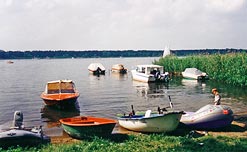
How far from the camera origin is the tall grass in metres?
39.1

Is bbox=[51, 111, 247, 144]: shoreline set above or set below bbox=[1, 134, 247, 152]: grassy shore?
below

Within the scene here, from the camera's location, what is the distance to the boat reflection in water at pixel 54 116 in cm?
1843

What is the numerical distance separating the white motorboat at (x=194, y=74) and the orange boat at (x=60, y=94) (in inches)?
1011

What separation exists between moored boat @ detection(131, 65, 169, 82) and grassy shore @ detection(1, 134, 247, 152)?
3238 cm

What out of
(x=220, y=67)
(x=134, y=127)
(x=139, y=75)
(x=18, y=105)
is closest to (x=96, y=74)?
(x=139, y=75)

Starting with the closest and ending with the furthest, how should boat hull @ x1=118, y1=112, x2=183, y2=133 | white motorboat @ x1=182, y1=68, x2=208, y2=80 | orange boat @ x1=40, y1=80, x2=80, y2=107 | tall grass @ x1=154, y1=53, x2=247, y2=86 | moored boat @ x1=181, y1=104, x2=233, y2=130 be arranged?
boat hull @ x1=118, y1=112, x2=183, y2=133, moored boat @ x1=181, y1=104, x2=233, y2=130, orange boat @ x1=40, y1=80, x2=80, y2=107, tall grass @ x1=154, y1=53, x2=247, y2=86, white motorboat @ x1=182, y1=68, x2=208, y2=80

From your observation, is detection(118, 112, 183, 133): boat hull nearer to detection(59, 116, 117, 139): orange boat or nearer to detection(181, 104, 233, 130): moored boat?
detection(181, 104, 233, 130): moored boat

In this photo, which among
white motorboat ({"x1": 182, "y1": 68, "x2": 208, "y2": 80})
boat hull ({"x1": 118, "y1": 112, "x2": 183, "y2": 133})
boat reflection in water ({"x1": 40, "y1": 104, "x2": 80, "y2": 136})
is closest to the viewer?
boat hull ({"x1": 118, "y1": 112, "x2": 183, "y2": 133})

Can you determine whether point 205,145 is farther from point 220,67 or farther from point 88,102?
point 220,67

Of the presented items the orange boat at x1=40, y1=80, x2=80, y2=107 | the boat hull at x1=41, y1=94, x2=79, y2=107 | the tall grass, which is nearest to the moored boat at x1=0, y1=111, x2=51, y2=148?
the boat hull at x1=41, y1=94, x2=79, y2=107

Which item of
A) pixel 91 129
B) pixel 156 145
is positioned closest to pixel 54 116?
pixel 91 129

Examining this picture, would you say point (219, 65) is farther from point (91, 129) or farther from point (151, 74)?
point (91, 129)

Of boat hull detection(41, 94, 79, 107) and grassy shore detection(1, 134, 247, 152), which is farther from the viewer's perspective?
boat hull detection(41, 94, 79, 107)

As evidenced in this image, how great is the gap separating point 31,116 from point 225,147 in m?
15.0
